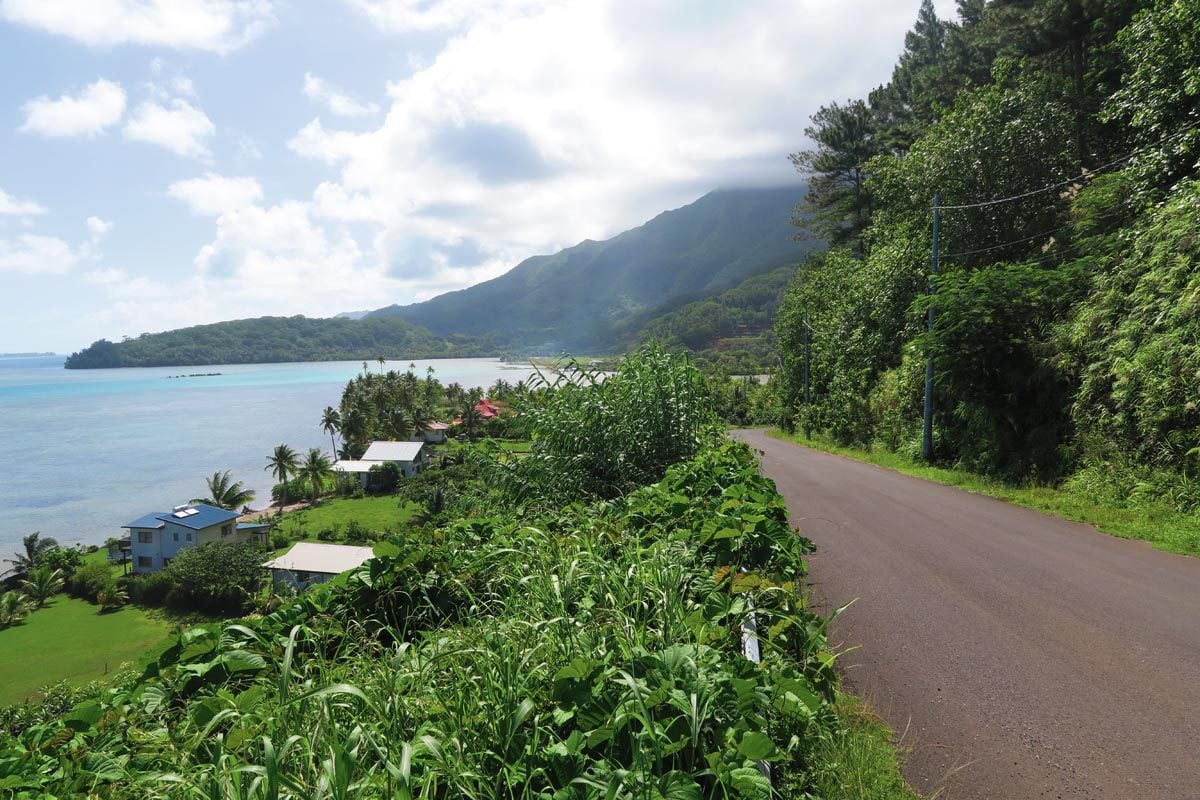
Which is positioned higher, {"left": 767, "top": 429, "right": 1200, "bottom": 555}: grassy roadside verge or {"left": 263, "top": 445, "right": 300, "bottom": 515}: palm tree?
{"left": 767, "top": 429, "right": 1200, "bottom": 555}: grassy roadside verge

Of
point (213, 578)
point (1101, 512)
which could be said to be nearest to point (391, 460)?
point (213, 578)

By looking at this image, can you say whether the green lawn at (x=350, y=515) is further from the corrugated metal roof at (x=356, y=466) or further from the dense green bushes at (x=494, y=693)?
the dense green bushes at (x=494, y=693)

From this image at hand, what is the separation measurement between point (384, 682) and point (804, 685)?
1.52 m

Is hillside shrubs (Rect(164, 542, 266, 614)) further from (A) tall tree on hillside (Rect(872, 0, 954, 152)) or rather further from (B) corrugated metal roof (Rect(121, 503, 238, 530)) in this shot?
(A) tall tree on hillside (Rect(872, 0, 954, 152))

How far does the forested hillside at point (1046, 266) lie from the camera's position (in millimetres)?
8469

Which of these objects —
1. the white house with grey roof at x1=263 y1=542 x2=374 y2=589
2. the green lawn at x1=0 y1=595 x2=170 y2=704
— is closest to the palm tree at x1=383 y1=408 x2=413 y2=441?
the green lawn at x1=0 y1=595 x2=170 y2=704

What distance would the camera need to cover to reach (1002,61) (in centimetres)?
1669

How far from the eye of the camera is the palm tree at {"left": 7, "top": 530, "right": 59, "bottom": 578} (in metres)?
39.2

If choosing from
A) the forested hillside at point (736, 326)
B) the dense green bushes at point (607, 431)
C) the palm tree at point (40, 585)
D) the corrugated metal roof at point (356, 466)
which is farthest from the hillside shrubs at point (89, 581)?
the forested hillside at point (736, 326)

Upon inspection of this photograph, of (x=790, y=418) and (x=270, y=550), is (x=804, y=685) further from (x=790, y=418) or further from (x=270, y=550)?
(x=270, y=550)

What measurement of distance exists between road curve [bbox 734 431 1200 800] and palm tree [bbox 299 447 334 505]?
57.4m

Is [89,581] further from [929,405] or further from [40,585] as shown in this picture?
[929,405]

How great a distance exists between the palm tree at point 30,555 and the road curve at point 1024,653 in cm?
5339

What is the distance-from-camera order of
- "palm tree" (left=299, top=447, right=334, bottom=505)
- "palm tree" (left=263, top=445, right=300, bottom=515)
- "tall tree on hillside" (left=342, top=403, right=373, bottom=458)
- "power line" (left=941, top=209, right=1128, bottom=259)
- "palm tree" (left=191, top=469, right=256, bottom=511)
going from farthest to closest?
"tall tree on hillside" (left=342, top=403, right=373, bottom=458), "palm tree" (left=299, top=447, right=334, bottom=505), "palm tree" (left=263, top=445, right=300, bottom=515), "palm tree" (left=191, top=469, right=256, bottom=511), "power line" (left=941, top=209, right=1128, bottom=259)
